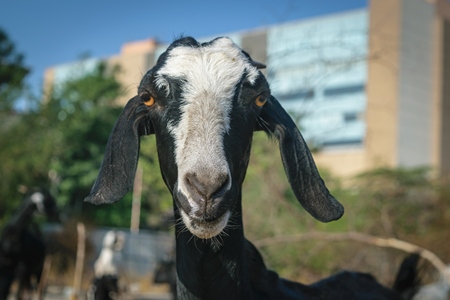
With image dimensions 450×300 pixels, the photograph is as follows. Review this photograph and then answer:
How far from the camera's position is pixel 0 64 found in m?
31.3

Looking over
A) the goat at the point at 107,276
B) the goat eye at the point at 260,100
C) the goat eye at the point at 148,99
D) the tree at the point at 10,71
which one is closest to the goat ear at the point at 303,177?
the goat eye at the point at 260,100

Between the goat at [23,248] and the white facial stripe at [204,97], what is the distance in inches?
371

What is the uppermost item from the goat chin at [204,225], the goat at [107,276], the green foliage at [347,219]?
the goat chin at [204,225]

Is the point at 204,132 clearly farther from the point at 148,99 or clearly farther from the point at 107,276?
the point at 107,276

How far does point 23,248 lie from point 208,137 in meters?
11.0

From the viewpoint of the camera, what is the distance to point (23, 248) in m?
12.9

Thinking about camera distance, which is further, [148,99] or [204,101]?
[148,99]

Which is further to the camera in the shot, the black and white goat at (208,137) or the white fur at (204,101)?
the black and white goat at (208,137)

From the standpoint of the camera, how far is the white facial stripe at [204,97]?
2814mm

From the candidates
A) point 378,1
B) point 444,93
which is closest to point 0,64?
point 378,1

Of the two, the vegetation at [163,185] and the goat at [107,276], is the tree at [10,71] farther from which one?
the goat at [107,276]

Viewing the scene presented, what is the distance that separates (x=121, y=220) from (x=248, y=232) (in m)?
26.4

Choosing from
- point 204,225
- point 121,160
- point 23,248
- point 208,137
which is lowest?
point 23,248

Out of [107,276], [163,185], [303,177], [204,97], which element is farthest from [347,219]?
[163,185]
